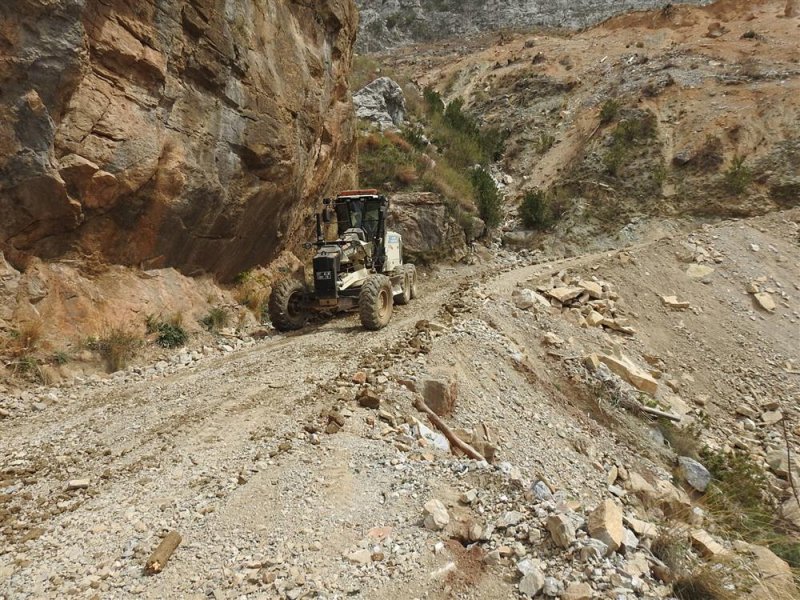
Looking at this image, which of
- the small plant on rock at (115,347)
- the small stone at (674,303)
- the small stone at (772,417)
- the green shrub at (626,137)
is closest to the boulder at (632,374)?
the small stone at (772,417)

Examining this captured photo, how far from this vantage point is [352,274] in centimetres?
912

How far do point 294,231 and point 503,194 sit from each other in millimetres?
13130

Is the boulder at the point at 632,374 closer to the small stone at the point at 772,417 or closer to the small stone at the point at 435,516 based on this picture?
the small stone at the point at 772,417

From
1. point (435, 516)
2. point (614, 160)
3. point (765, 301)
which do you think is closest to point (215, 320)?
point (435, 516)

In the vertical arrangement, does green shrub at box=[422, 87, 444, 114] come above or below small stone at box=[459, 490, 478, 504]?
above

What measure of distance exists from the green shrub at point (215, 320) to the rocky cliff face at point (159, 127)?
3.71 ft

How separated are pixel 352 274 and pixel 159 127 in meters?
4.24

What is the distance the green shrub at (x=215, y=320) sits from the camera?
911 cm

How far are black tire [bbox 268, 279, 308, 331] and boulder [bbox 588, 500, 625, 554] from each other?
21.8ft

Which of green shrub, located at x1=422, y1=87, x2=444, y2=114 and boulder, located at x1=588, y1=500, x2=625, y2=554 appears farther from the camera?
green shrub, located at x1=422, y1=87, x2=444, y2=114

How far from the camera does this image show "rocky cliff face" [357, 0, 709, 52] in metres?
50.5

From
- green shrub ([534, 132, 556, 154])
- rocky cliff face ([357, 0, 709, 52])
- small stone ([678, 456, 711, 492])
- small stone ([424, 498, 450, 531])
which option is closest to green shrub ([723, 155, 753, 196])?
green shrub ([534, 132, 556, 154])

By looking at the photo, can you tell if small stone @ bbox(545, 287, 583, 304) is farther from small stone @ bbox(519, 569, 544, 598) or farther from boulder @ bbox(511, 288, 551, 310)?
small stone @ bbox(519, 569, 544, 598)

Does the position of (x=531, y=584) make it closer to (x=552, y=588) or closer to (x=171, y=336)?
(x=552, y=588)
